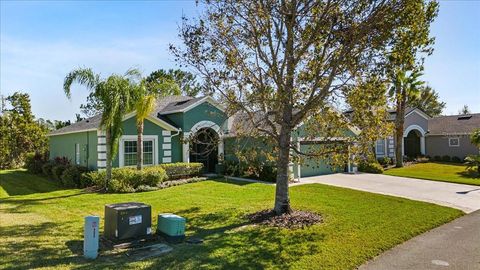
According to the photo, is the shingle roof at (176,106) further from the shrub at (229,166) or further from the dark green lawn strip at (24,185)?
the dark green lawn strip at (24,185)

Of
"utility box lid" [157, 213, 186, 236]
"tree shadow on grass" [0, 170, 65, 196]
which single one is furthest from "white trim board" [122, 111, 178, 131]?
"utility box lid" [157, 213, 186, 236]

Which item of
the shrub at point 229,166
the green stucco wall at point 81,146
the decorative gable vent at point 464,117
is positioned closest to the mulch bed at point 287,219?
the shrub at point 229,166

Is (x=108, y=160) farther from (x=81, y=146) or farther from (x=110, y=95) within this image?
(x=81, y=146)

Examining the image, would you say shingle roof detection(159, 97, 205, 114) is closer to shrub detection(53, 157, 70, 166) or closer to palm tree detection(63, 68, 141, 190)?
palm tree detection(63, 68, 141, 190)

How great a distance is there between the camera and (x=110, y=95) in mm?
17062

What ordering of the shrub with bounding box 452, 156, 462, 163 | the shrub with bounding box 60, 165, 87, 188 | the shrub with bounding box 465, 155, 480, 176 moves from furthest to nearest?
1. the shrub with bounding box 452, 156, 462, 163
2. the shrub with bounding box 465, 155, 480, 176
3. the shrub with bounding box 60, 165, 87, 188

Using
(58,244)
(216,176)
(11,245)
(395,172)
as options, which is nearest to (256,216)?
(58,244)

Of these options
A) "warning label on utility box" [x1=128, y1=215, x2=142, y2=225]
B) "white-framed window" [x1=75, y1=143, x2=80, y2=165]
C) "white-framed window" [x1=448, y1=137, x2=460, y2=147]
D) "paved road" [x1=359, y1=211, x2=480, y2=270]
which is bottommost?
"paved road" [x1=359, y1=211, x2=480, y2=270]

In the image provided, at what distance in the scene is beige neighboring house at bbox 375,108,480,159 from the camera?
106 feet

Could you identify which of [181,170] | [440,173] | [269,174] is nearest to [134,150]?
[181,170]

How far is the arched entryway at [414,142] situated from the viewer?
1378 inches

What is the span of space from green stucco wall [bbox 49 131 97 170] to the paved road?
16739 millimetres

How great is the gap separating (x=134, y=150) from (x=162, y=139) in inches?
70.8

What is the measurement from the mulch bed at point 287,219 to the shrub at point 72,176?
12.1 m
